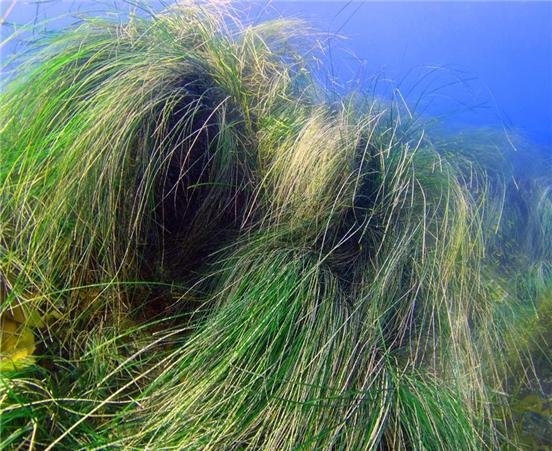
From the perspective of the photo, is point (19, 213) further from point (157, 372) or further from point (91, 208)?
point (157, 372)

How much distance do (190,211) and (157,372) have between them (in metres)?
0.33

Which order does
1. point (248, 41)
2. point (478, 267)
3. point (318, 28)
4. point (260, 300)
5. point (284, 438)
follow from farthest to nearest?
1. point (318, 28)
2. point (248, 41)
3. point (478, 267)
4. point (260, 300)
5. point (284, 438)

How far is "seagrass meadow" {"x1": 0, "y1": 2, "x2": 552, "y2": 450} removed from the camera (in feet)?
2.57

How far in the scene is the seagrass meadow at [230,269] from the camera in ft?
2.57

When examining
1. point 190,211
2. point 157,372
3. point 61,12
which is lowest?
point 157,372

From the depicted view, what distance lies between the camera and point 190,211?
3.51 feet

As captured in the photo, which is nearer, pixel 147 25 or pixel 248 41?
pixel 147 25

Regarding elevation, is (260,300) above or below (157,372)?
above

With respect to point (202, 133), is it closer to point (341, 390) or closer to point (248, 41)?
point (248, 41)

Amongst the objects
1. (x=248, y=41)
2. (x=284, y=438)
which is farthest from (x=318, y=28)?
(x=284, y=438)

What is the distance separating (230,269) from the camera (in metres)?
0.97

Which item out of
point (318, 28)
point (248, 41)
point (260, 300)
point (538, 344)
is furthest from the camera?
point (318, 28)

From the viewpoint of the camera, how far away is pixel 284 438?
750 mm

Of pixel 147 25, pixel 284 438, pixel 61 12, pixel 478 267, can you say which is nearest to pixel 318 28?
pixel 147 25
